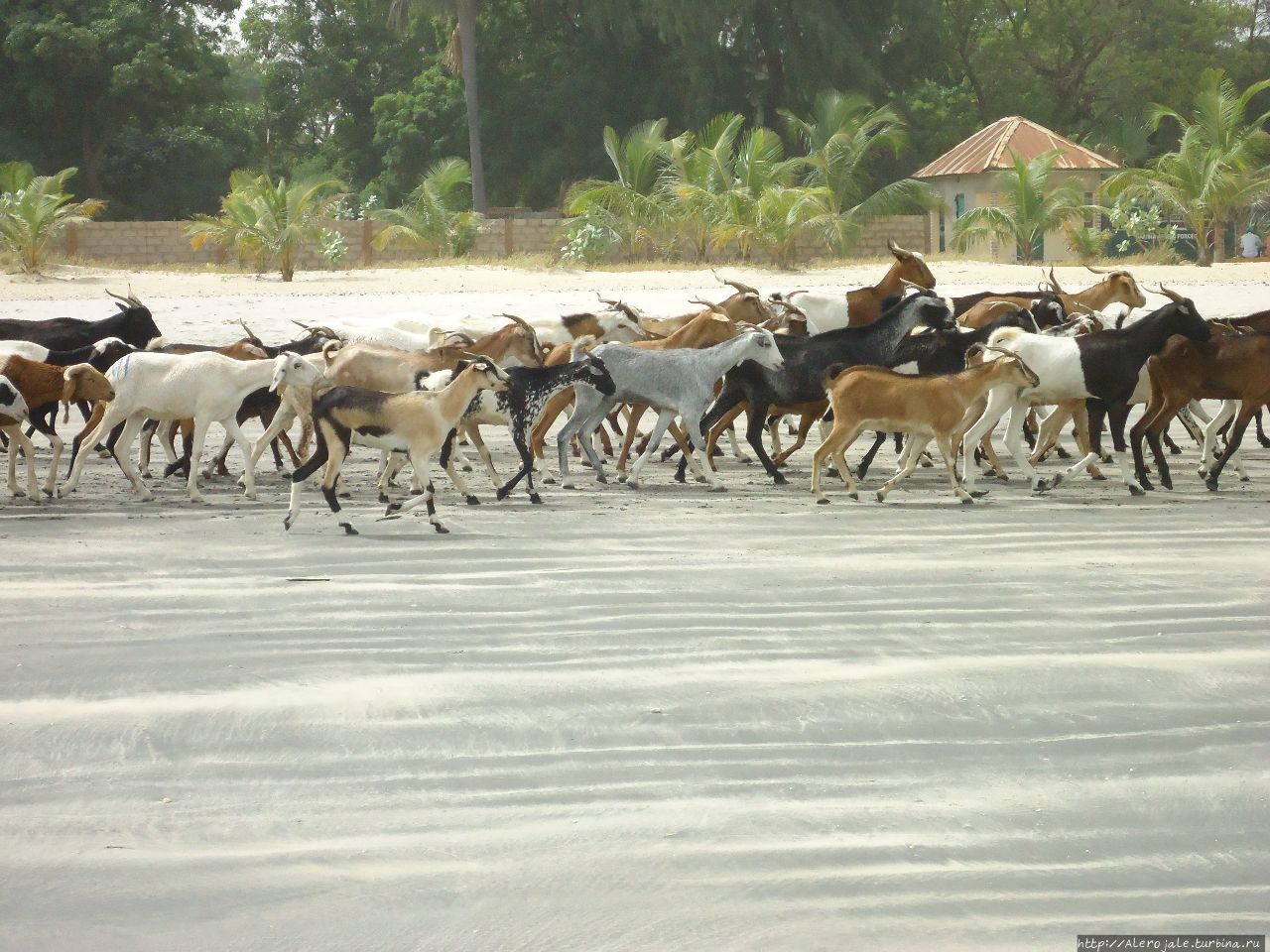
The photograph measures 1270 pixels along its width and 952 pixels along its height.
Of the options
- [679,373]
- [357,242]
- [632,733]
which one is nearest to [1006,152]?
[357,242]

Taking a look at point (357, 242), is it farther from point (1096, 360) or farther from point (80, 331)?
point (1096, 360)

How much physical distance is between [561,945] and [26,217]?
2600cm

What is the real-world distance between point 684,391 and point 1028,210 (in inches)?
788

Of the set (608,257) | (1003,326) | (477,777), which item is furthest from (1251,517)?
(608,257)

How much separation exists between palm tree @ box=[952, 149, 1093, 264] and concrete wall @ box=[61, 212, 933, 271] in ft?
11.0

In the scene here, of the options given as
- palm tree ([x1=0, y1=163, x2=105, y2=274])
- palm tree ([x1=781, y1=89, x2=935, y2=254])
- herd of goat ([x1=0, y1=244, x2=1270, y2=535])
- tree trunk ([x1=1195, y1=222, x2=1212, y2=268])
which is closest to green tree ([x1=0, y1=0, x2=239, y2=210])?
palm tree ([x1=0, y1=163, x2=105, y2=274])

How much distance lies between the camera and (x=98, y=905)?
5582 mm

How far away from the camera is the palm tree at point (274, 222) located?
29859 mm

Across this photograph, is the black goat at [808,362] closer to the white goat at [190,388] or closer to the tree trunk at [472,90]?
the white goat at [190,388]

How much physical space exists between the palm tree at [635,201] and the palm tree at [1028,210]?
18.5 feet

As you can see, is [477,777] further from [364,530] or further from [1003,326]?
[1003,326]

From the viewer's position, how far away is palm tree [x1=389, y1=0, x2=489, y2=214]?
4378 cm

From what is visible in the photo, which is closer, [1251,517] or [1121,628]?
[1121,628]

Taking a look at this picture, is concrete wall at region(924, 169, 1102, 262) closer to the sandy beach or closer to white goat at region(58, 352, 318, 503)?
white goat at region(58, 352, 318, 503)
